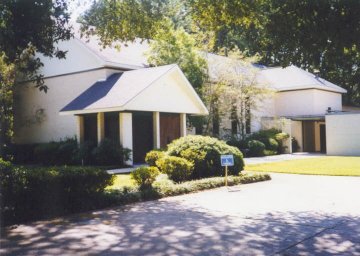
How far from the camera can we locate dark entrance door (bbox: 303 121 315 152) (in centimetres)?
3684

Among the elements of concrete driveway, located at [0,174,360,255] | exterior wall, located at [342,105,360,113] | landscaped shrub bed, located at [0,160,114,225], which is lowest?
concrete driveway, located at [0,174,360,255]

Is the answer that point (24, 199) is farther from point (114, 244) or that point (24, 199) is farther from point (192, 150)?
point (192, 150)

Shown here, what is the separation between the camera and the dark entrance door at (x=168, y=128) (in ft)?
78.9

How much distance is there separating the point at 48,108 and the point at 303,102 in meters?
Answer: 21.7

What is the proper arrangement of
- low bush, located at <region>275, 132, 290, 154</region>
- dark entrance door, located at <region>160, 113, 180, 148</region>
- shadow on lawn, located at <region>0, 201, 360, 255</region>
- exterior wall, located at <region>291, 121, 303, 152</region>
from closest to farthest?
shadow on lawn, located at <region>0, 201, 360, 255</region>, dark entrance door, located at <region>160, 113, 180, 148</region>, low bush, located at <region>275, 132, 290, 154</region>, exterior wall, located at <region>291, 121, 303, 152</region>

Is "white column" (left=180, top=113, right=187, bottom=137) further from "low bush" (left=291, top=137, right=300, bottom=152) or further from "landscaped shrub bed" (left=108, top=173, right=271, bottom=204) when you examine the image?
"low bush" (left=291, top=137, right=300, bottom=152)

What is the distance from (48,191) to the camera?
29.7 feet

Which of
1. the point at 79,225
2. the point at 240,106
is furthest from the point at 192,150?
the point at 240,106

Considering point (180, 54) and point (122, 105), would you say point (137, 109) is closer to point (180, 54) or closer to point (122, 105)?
point (122, 105)

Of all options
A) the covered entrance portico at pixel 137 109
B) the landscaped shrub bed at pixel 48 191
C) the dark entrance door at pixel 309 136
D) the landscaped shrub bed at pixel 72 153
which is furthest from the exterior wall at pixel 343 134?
the landscaped shrub bed at pixel 48 191

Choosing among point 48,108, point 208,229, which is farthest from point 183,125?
point 208,229

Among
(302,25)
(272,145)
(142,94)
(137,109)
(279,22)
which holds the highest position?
(279,22)

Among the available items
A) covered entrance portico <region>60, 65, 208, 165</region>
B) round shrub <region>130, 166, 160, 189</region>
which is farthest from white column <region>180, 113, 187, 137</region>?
round shrub <region>130, 166, 160, 189</region>

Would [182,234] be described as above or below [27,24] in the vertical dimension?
below
